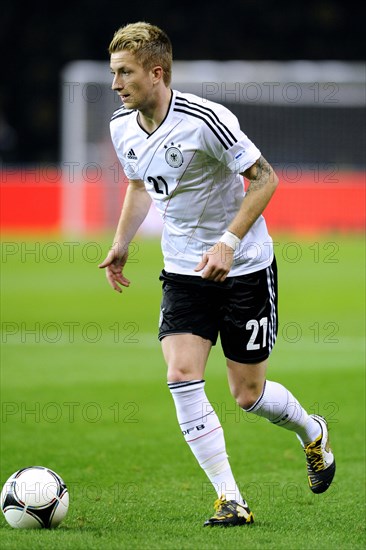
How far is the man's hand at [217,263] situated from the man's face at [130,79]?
850mm

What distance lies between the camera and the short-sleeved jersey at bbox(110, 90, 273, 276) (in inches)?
222

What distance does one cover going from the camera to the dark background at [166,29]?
40969 millimetres

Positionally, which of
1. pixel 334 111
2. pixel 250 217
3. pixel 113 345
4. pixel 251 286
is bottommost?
pixel 113 345

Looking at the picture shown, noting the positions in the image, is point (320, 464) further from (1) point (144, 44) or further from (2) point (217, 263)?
(1) point (144, 44)

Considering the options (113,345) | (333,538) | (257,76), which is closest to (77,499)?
(333,538)

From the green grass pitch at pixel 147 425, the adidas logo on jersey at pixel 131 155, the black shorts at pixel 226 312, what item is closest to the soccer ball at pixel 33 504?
the green grass pitch at pixel 147 425

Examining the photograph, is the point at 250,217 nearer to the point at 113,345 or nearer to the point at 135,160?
the point at 135,160

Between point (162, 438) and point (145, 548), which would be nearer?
point (145, 548)

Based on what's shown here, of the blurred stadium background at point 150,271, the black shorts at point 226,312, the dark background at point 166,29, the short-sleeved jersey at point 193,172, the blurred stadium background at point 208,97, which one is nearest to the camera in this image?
the short-sleeved jersey at point 193,172

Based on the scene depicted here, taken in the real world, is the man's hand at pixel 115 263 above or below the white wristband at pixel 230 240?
below

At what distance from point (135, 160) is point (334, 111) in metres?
26.5

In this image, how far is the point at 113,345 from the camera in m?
13.4

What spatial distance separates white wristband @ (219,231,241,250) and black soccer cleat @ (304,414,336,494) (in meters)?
1.46

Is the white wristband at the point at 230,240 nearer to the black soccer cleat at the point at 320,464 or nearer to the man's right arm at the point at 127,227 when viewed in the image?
the man's right arm at the point at 127,227
